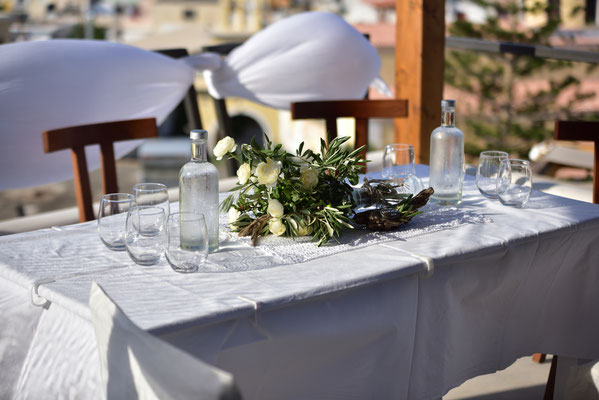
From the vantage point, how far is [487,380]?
218 cm

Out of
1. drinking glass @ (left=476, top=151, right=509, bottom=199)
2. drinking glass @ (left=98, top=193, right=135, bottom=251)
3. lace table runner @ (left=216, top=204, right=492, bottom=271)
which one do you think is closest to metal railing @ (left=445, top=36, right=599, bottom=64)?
drinking glass @ (left=476, top=151, right=509, bottom=199)

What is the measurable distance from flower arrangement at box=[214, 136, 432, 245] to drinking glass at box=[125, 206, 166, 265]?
20 cm

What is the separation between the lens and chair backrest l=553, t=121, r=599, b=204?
84.1 inches

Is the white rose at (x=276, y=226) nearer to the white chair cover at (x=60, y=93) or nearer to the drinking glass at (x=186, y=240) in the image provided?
the drinking glass at (x=186, y=240)

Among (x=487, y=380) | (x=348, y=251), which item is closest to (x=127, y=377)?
(x=348, y=251)

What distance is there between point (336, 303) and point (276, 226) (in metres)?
0.26

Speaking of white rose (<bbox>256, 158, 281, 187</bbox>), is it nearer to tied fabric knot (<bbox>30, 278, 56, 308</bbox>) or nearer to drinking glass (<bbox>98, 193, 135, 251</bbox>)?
drinking glass (<bbox>98, 193, 135, 251</bbox>)

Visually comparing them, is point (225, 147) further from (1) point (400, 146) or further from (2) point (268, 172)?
(1) point (400, 146)

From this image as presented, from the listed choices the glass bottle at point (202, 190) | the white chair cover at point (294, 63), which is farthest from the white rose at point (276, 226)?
the white chair cover at point (294, 63)

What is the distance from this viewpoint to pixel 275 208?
1.42 m

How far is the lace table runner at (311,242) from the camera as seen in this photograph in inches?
53.3

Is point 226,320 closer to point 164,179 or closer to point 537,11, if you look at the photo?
point 537,11

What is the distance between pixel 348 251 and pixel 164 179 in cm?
3629

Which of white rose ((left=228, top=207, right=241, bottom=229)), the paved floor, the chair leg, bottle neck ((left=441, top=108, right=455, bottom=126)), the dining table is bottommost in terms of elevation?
the paved floor
